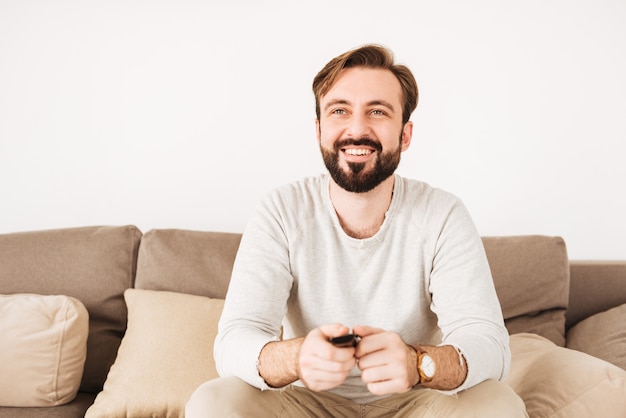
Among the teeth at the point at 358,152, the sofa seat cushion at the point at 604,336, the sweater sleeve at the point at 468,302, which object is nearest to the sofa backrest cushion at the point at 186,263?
the teeth at the point at 358,152

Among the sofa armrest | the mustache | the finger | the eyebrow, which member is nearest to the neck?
the mustache

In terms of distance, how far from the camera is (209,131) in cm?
248

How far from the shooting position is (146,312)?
1.94 metres

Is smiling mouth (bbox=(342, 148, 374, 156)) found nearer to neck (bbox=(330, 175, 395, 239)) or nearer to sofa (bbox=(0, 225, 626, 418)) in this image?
neck (bbox=(330, 175, 395, 239))

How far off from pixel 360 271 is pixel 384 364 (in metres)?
0.41

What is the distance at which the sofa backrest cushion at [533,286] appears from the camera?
2016 millimetres

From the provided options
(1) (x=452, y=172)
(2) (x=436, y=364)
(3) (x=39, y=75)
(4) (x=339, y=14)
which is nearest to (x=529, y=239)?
(1) (x=452, y=172)

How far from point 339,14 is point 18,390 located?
176 cm

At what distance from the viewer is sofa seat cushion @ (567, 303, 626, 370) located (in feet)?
5.94

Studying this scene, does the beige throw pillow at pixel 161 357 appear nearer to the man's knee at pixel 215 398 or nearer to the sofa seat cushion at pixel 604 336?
the man's knee at pixel 215 398

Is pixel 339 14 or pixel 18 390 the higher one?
pixel 339 14

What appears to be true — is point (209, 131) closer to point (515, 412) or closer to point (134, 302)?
point (134, 302)

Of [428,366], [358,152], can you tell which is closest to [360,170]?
[358,152]

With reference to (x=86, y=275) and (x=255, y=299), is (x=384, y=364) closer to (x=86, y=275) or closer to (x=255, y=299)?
(x=255, y=299)
